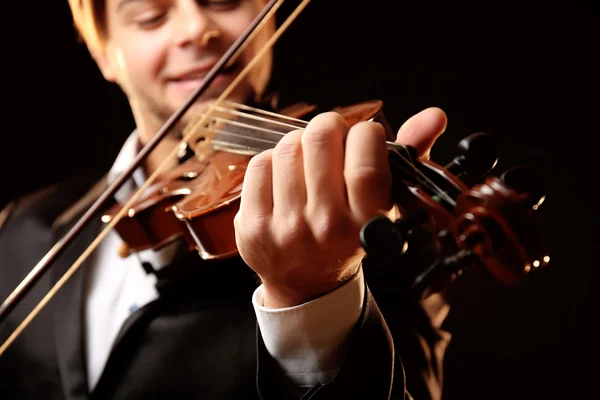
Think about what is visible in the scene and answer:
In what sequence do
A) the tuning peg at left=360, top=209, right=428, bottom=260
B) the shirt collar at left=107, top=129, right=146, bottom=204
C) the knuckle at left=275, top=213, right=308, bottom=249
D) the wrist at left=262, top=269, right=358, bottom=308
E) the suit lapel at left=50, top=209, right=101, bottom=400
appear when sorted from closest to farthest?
the tuning peg at left=360, top=209, right=428, bottom=260
the knuckle at left=275, top=213, right=308, bottom=249
the wrist at left=262, top=269, right=358, bottom=308
the suit lapel at left=50, top=209, right=101, bottom=400
the shirt collar at left=107, top=129, right=146, bottom=204

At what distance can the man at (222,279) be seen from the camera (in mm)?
569

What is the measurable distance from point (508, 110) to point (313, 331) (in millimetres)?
683

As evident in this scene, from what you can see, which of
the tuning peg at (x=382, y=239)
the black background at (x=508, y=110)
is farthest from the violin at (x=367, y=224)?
the black background at (x=508, y=110)

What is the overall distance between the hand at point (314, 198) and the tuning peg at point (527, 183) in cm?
11

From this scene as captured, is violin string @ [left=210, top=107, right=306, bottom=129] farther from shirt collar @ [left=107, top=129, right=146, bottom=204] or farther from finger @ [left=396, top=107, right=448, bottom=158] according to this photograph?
shirt collar @ [left=107, top=129, right=146, bottom=204]

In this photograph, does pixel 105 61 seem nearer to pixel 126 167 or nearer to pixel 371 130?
pixel 126 167

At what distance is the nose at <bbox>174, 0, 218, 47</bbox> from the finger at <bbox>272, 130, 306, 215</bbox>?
63cm

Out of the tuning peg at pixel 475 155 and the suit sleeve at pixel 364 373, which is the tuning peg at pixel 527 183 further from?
the suit sleeve at pixel 364 373

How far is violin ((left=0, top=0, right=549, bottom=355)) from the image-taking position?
1.58 ft

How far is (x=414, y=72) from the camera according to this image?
1.21m

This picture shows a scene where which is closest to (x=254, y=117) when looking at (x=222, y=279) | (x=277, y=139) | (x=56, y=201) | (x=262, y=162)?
(x=277, y=139)

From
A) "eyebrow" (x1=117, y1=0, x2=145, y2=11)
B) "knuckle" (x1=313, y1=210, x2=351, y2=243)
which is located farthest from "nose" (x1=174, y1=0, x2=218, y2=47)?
"knuckle" (x1=313, y1=210, x2=351, y2=243)

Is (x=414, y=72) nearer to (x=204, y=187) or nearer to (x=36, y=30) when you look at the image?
(x=204, y=187)

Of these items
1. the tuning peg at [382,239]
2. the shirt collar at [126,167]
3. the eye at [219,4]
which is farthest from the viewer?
the shirt collar at [126,167]
